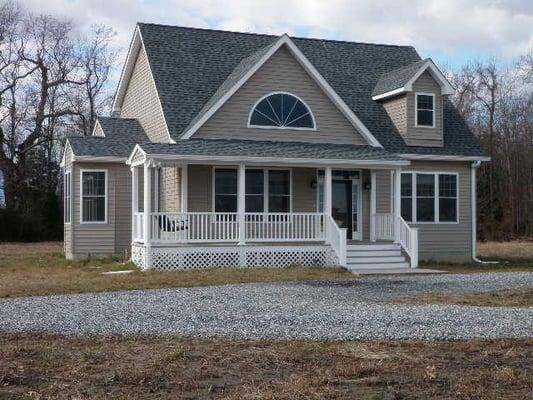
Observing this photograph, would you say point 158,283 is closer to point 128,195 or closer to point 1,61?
point 128,195

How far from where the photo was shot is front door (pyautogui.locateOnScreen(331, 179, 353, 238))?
23.8 metres

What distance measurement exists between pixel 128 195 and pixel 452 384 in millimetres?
18040

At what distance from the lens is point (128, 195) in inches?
944

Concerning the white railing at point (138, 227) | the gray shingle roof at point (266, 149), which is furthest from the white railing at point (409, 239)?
the white railing at point (138, 227)

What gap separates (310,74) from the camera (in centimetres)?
2270

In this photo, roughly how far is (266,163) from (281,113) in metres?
2.67

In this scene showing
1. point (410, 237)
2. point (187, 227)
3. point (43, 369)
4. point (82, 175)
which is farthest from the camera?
point (82, 175)

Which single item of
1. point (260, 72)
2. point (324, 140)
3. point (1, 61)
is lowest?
point (324, 140)

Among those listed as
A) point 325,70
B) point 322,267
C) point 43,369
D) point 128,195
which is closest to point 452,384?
point 43,369

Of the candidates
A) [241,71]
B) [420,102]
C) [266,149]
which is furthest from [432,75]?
[266,149]

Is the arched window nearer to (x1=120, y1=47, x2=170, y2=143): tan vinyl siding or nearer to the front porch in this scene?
the front porch

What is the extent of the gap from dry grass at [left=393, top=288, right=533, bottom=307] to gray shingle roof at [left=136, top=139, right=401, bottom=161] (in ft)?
23.3

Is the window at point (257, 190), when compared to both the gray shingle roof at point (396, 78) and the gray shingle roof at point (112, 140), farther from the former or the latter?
the gray shingle roof at point (396, 78)

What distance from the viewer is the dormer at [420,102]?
2461cm
